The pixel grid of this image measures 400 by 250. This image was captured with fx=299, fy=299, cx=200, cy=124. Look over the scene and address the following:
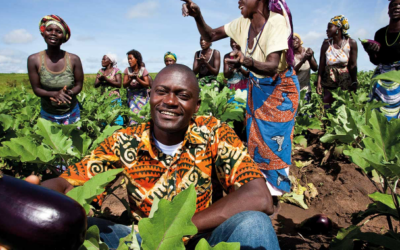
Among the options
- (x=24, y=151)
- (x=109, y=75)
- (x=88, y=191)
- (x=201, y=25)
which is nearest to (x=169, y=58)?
(x=109, y=75)

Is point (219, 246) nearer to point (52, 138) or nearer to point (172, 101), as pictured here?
point (172, 101)

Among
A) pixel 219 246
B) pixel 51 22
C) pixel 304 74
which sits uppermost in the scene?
pixel 304 74

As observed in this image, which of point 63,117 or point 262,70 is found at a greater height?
point 262,70

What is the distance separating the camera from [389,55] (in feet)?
13.0

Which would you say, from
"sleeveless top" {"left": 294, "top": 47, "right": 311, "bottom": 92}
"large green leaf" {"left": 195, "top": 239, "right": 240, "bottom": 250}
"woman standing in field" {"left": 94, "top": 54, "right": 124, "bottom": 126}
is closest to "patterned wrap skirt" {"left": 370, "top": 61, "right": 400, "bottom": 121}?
"sleeveless top" {"left": 294, "top": 47, "right": 311, "bottom": 92}

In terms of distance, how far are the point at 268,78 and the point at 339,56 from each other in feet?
10.9

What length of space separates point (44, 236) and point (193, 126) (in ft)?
3.98

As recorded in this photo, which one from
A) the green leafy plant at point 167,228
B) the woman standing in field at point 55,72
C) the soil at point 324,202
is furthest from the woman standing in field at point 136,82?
the green leafy plant at point 167,228

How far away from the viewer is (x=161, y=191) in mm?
1737

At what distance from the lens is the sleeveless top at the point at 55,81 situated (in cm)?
340

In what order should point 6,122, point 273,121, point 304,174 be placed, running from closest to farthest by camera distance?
1. point 6,122
2. point 273,121
3. point 304,174

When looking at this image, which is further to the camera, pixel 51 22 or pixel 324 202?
pixel 324 202

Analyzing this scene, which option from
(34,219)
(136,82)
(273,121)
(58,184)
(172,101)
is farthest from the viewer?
(136,82)

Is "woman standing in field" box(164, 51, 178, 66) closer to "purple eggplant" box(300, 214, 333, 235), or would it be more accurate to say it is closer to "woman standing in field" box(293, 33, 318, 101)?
"woman standing in field" box(293, 33, 318, 101)
